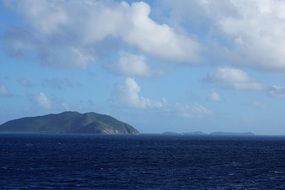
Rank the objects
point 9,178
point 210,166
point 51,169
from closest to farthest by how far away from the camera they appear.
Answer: point 9,178, point 51,169, point 210,166

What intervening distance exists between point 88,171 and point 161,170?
13.9 m

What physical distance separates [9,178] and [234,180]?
35291mm

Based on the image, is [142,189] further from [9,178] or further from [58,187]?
[9,178]

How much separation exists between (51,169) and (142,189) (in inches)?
1273

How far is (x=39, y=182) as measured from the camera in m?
74.7

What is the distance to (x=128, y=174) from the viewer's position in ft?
291

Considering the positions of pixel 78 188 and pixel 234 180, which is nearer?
pixel 78 188

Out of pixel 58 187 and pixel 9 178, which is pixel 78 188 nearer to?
pixel 58 187

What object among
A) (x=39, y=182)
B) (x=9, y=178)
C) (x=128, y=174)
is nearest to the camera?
(x=39, y=182)

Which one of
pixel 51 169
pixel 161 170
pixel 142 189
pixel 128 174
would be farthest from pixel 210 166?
pixel 142 189

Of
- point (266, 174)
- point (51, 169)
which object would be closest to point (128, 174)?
point (51, 169)

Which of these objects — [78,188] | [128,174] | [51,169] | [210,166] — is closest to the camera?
[78,188]

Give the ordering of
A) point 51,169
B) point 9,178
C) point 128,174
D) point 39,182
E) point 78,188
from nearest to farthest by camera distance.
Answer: point 78,188
point 39,182
point 9,178
point 128,174
point 51,169

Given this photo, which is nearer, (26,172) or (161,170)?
(26,172)
